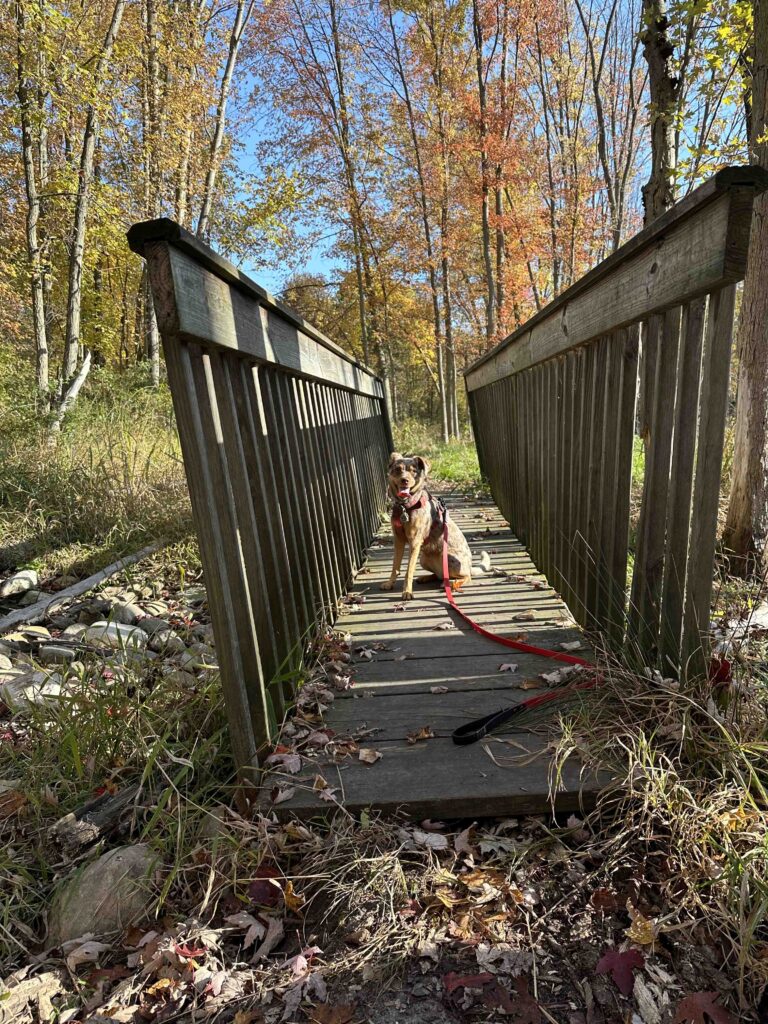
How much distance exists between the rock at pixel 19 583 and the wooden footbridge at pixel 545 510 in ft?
7.97

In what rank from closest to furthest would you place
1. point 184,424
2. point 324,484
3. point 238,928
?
point 238,928, point 184,424, point 324,484

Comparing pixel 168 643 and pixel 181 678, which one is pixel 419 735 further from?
pixel 168 643

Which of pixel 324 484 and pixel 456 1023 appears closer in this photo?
pixel 456 1023

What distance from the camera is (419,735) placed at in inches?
90.4

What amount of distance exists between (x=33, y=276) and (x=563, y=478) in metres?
9.42

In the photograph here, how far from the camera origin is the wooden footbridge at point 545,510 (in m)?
1.82

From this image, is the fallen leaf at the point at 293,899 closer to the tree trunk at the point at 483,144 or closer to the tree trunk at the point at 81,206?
the tree trunk at the point at 81,206

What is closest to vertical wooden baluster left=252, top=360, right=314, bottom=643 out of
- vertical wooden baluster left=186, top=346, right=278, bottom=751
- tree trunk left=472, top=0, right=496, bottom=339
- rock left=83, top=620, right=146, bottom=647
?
vertical wooden baluster left=186, top=346, right=278, bottom=751

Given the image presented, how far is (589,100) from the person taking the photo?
19094 millimetres

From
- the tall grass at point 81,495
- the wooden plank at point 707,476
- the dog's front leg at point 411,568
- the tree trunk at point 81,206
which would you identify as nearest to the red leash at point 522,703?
the wooden plank at point 707,476

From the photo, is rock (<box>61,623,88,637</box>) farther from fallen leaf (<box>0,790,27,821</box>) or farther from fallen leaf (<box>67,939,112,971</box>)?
fallen leaf (<box>67,939,112,971</box>)

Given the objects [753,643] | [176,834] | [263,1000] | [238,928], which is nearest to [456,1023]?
[263,1000]

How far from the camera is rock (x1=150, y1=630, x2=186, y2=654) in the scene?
3.26 meters

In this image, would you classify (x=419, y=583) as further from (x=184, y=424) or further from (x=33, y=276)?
(x=33, y=276)
